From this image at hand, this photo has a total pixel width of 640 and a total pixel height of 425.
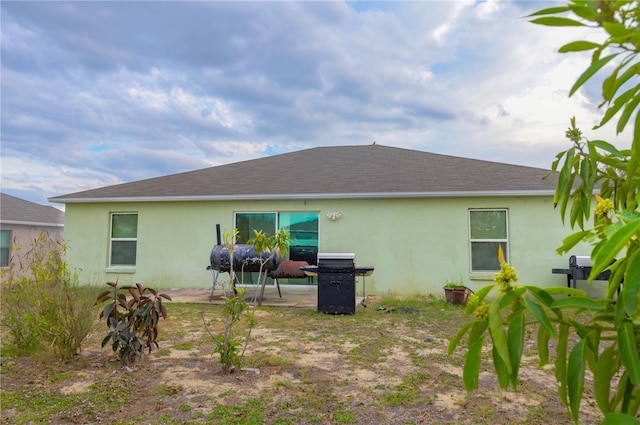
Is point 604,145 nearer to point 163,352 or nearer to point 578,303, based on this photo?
point 578,303

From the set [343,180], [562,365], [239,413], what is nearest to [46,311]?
[239,413]

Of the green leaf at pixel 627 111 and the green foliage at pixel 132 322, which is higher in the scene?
the green leaf at pixel 627 111

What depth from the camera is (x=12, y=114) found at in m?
11.8

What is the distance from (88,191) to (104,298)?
9.11 m

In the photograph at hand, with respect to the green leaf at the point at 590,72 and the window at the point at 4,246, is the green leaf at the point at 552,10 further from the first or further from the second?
the window at the point at 4,246

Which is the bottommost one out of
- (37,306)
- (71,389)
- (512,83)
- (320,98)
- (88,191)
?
(71,389)

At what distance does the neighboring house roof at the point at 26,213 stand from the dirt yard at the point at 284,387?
44.6 feet

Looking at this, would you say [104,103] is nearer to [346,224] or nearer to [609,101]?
[346,224]

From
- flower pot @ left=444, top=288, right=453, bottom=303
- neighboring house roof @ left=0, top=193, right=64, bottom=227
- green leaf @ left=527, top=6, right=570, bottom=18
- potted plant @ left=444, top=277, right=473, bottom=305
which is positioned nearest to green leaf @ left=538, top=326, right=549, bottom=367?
green leaf @ left=527, top=6, right=570, bottom=18

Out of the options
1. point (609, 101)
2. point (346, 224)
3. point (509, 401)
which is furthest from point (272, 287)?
point (609, 101)

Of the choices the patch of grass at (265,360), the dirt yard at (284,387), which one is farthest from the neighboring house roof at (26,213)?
the patch of grass at (265,360)

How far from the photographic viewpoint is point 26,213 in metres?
17.2

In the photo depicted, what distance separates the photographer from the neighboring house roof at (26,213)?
620 inches

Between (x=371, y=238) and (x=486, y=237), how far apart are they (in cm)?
296
